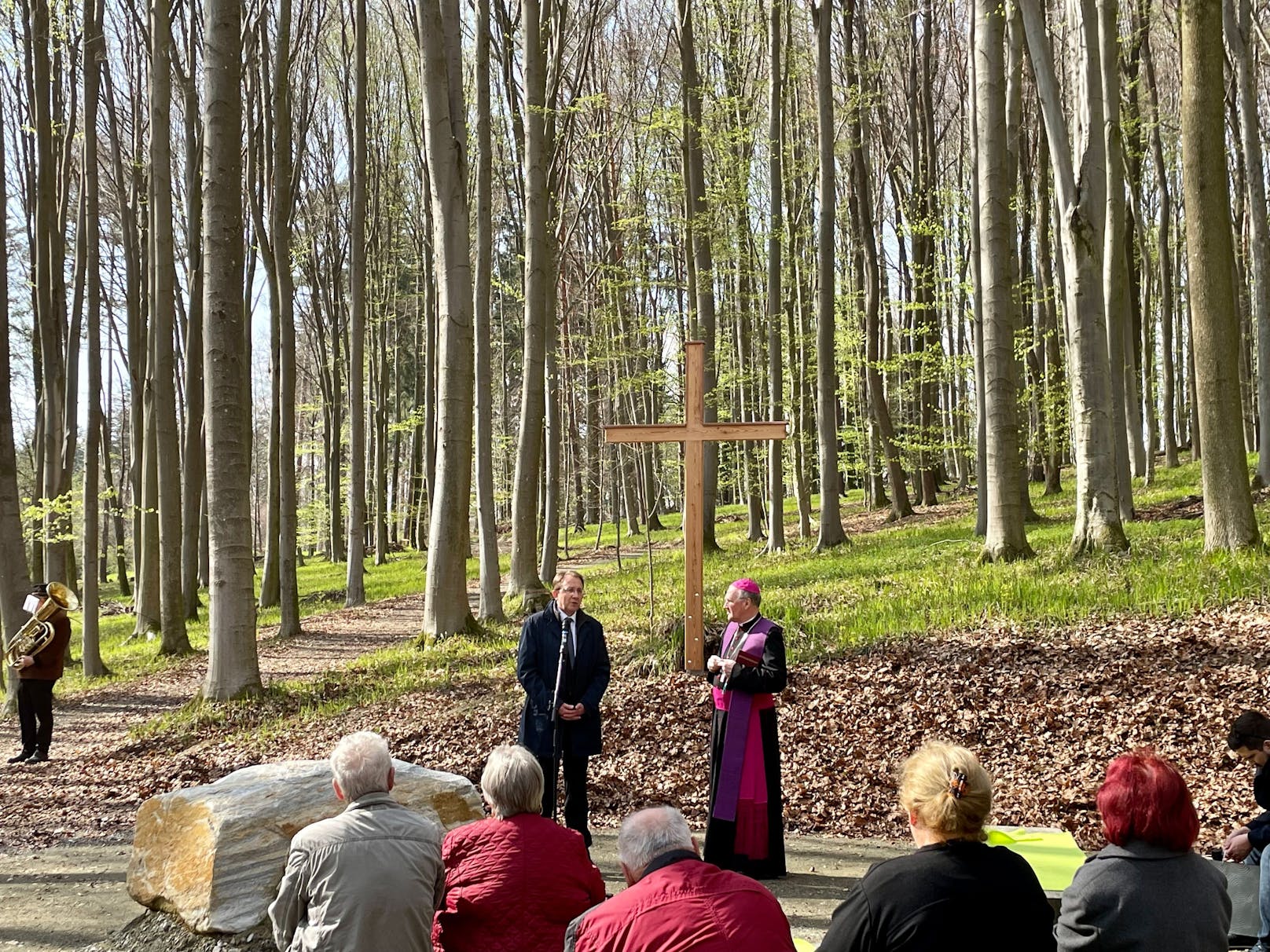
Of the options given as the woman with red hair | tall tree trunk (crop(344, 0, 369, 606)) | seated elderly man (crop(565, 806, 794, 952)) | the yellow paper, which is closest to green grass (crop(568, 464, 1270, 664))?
the yellow paper

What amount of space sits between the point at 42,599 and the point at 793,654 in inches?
303

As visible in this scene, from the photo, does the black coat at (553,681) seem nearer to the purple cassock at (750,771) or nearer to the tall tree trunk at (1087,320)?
the purple cassock at (750,771)

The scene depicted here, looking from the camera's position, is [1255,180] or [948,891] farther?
[1255,180]

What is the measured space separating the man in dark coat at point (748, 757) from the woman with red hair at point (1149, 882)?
296 cm

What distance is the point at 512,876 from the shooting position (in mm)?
3631

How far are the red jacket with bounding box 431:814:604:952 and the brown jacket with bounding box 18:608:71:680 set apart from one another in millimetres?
7900

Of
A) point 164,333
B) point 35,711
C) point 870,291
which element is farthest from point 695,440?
point 870,291

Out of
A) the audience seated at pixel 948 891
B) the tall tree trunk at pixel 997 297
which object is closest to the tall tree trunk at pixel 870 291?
the tall tree trunk at pixel 997 297

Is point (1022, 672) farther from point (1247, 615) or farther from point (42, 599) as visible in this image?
point (42, 599)

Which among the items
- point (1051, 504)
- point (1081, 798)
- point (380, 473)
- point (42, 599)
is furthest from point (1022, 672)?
point (380, 473)

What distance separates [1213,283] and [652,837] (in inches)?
376

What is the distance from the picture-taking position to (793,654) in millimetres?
10492

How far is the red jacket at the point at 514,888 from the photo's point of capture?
11.7 ft

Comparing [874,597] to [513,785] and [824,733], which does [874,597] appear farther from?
[513,785]
